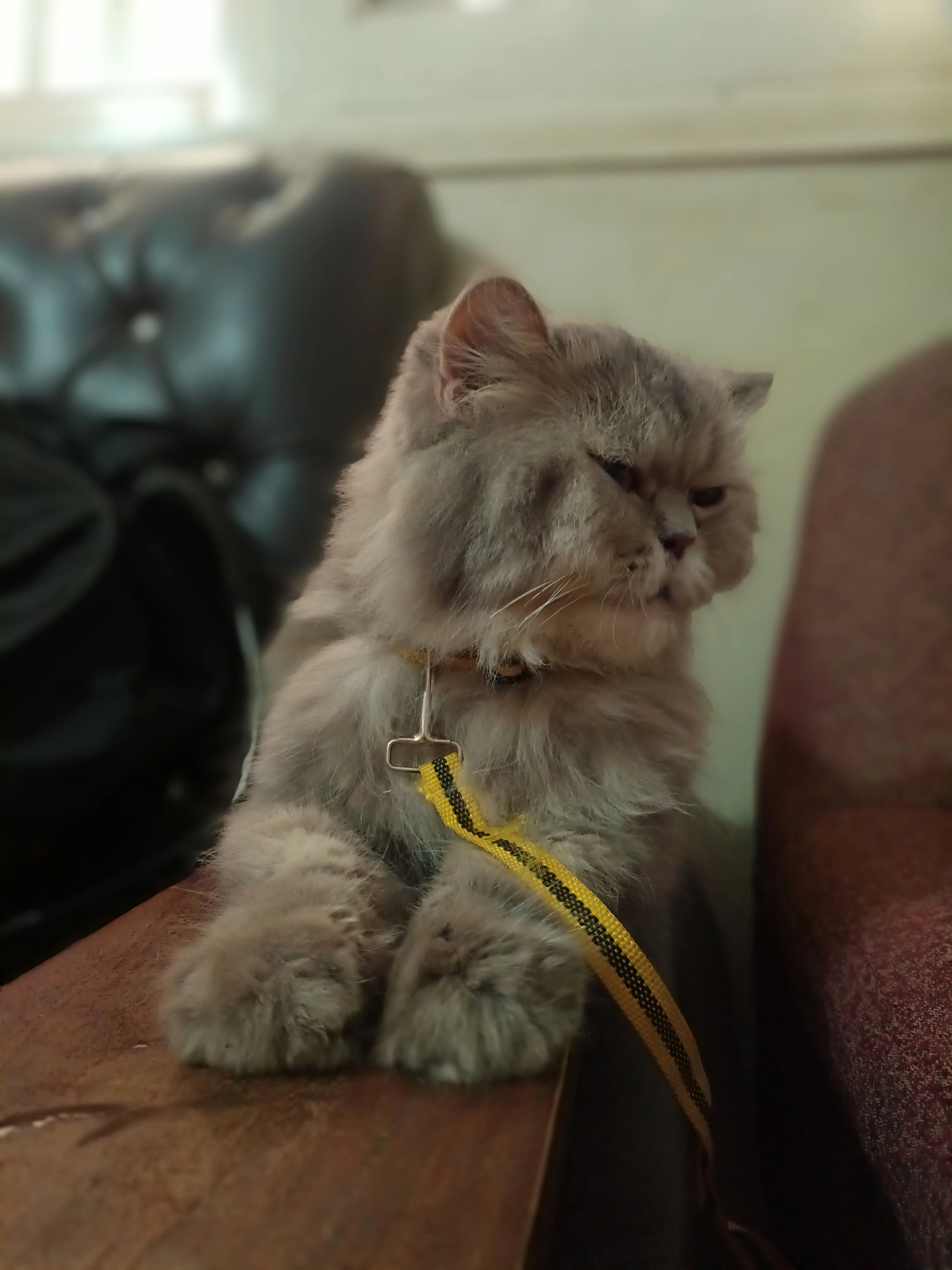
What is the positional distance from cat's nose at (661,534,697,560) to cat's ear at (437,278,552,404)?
0.49 ft

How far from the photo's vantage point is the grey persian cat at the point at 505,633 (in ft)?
1.75

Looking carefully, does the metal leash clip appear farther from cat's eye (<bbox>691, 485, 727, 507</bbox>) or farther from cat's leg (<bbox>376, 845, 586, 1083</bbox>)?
cat's eye (<bbox>691, 485, 727, 507</bbox>)

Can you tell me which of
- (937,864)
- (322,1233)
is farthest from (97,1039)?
(937,864)

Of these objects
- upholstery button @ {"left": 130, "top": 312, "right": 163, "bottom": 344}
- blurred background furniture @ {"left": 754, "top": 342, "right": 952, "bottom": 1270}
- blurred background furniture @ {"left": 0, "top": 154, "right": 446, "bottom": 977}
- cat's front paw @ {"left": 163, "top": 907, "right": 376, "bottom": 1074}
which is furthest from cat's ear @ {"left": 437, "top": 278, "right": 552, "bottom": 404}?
upholstery button @ {"left": 130, "top": 312, "right": 163, "bottom": 344}

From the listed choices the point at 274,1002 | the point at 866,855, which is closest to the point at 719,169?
the point at 866,855

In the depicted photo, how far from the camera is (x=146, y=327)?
1010mm

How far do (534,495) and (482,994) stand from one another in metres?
0.30

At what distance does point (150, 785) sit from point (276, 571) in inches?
11.3

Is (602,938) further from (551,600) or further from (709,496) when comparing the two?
(709,496)

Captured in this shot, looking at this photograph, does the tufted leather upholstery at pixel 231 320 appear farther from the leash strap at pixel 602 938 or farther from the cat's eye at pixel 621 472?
the leash strap at pixel 602 938

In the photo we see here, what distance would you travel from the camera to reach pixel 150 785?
3.04ft

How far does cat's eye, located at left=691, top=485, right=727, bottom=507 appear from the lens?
2.03 feet

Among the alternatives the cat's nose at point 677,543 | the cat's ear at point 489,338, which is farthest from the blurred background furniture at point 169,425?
the cat's nose at point 677,543

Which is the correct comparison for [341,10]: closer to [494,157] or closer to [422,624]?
[494,157]
